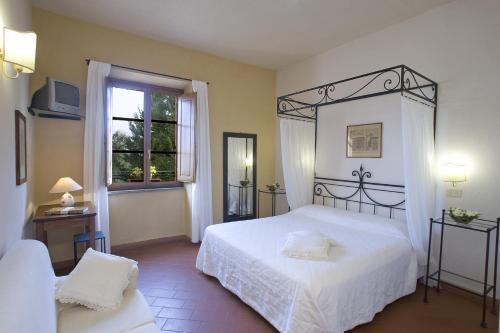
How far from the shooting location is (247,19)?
326cm

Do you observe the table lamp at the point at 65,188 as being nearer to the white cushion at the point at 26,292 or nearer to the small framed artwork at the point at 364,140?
the white cushion at the point at 26,292

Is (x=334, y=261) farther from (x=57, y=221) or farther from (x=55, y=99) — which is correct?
(x=55, y=99)

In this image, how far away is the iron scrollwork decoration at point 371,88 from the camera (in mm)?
2760

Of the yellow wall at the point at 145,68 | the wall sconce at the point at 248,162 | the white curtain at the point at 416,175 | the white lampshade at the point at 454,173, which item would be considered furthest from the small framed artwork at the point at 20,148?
the white lampshade at the point at 454,173

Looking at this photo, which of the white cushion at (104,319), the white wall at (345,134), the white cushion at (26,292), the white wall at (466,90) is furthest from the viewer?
the white wall at (345,134)

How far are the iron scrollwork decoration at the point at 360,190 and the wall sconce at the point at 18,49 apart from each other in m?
3.63

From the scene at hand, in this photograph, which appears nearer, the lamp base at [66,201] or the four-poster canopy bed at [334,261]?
the four-poster canopy bed at [334,261]

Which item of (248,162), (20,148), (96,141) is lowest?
(248,162)

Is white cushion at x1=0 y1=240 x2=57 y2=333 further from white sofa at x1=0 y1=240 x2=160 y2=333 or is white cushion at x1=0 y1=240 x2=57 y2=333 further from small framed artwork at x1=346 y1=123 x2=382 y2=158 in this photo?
small framed artwork at x1=346 y1=123 x2=382 y2=158

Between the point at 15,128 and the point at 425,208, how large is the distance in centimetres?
384

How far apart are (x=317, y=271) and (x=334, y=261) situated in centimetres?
25

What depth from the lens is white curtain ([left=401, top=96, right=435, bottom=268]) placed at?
2670 millimetres

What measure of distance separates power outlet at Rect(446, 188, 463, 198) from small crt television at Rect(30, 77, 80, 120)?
429cm

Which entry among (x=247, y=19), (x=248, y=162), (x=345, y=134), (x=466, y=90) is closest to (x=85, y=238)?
(x=248, y=162)
